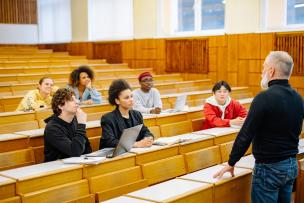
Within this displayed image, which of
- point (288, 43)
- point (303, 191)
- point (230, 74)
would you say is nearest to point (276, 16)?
point (288, 43)

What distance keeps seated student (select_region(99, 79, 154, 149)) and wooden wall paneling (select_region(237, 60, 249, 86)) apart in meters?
3.53

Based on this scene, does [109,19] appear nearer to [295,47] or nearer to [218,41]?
[218,41]

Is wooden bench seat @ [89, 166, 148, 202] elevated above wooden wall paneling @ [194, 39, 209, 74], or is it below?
below

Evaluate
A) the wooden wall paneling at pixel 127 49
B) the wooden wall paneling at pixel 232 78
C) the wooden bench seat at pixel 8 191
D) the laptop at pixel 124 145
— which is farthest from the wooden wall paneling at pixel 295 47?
the wooden bench seat at pixel 8 191

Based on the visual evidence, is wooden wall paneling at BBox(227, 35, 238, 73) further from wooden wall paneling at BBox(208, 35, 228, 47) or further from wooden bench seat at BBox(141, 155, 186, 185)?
wooden bench seat at BBox(141, 155, 186, 185)

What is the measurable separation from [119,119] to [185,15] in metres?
4.94

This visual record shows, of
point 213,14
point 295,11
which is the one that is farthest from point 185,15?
point 295,11

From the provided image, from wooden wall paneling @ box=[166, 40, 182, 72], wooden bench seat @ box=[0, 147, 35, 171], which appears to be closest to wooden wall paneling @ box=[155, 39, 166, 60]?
wooden wall paneling @ box=[166, 40, 182, 72]

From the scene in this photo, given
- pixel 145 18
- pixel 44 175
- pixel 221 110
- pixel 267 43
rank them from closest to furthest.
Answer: pixel 44 175, pixel 221 110, pixel 267 43, pixel 145 18

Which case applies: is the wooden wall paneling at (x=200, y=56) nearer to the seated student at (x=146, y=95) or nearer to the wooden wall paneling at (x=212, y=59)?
the wooden wall paneling at (x=212, y=59)

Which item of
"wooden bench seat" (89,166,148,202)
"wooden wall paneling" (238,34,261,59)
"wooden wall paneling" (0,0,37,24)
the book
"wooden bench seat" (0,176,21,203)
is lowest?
"wooden bench seat" (89,166,148,202)

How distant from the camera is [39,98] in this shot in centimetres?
406

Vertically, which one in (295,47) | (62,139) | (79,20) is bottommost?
(62,139)

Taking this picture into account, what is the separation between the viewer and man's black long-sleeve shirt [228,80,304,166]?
1892 mm
